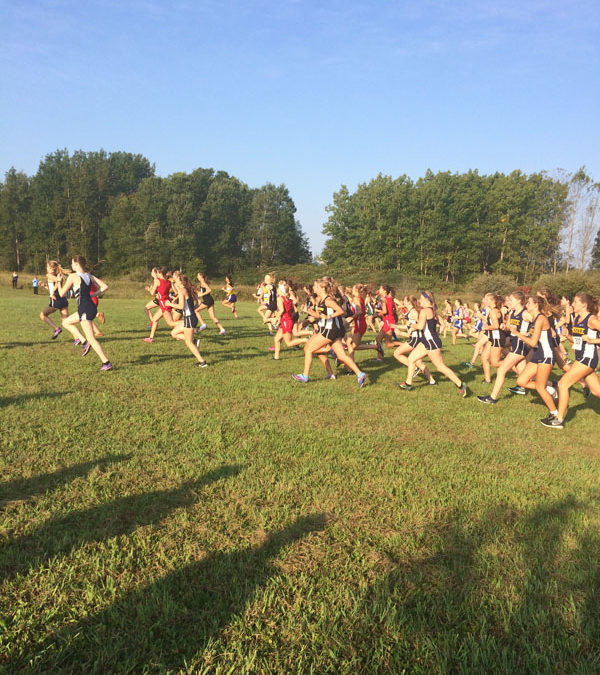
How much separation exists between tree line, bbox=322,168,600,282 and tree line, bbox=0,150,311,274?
1591cm

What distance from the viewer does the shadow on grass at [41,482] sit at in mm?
3602

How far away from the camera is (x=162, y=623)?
2.35 metres

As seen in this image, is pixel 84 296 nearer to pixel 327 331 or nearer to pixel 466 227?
pixel 327 331

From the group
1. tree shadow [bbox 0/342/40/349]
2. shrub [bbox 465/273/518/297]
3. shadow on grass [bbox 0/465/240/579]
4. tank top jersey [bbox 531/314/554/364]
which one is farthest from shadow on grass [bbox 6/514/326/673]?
shrub [bbox 465/273/518/297]

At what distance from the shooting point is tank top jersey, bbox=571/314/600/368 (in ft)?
21.2

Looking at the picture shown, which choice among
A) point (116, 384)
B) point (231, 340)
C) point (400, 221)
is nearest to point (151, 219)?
point (400, 221)

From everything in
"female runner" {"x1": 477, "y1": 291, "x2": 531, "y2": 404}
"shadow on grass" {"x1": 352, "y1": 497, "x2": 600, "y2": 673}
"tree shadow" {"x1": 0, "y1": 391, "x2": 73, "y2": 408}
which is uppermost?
"female runner" {"x1": 477, "y1": 291, "x2": 531, "y2": 404}

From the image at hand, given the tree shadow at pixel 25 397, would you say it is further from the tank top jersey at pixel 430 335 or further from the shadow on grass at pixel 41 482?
the tank top jersey at pixel 430 335

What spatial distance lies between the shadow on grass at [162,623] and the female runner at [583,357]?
5556mm

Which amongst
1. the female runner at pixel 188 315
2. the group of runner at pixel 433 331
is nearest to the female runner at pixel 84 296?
the group of runner at pixel 433 331

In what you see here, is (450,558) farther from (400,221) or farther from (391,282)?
(400,221)

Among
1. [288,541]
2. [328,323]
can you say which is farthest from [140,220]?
[288,541]

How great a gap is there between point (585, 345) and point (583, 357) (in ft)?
0.72

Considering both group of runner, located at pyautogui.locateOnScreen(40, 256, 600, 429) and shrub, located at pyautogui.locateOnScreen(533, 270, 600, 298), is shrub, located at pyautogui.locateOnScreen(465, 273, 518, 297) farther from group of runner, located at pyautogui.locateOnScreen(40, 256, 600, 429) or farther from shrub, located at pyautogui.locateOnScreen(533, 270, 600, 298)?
group of runner, located at pyautogui.locateOnScreen(40, 256, 600, 429)
